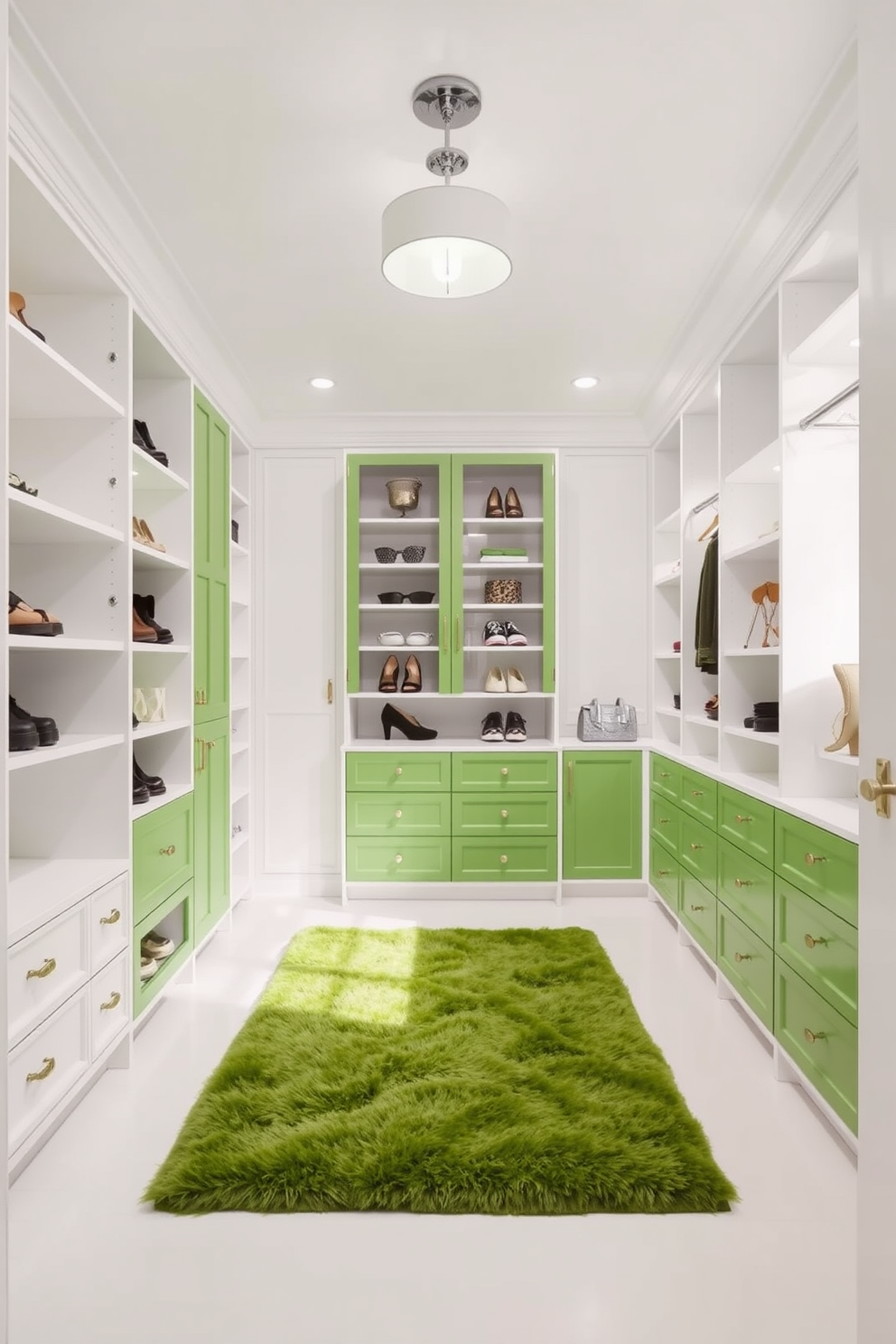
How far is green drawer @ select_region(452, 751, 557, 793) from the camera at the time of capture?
438cm

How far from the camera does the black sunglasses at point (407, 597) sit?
15.0 feet

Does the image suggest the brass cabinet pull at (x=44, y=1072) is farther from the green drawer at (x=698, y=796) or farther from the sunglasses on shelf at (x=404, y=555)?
the sunglasses on shelf at (x=404, y=555)

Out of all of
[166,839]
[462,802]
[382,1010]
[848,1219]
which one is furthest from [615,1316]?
[462,802]

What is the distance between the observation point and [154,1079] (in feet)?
8.09

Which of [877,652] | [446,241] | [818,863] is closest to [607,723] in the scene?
[818,863]

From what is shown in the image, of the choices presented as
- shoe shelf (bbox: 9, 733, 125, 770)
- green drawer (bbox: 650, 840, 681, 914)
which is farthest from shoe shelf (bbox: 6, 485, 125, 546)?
green drawer (bbox: 650, 840, 681, 914)

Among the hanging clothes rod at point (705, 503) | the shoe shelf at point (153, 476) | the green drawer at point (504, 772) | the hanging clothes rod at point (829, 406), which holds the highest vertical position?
the hanging clothes rod at point (829, 406)

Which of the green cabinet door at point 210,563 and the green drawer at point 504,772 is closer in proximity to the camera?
the green cabinet door at point 210,563

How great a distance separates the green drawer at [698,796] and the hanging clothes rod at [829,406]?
4.45 ft

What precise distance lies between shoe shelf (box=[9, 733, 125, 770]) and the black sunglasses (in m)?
2.20

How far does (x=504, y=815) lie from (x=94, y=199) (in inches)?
126

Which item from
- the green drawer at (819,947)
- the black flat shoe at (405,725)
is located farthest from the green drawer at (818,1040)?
the black flat shoe at (405,725)

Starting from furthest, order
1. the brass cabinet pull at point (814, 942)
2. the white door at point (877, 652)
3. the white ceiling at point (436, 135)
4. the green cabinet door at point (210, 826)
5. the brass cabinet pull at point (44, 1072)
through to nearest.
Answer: the green cabinet door at point (210, 826), the brass cabinet pull at point (814, 942), the brass cabinet pull at point (44, 1072), the white ceiling at point (436, 135), the white door at point (877, 652)

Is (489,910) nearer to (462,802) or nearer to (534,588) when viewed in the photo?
(462,802)
